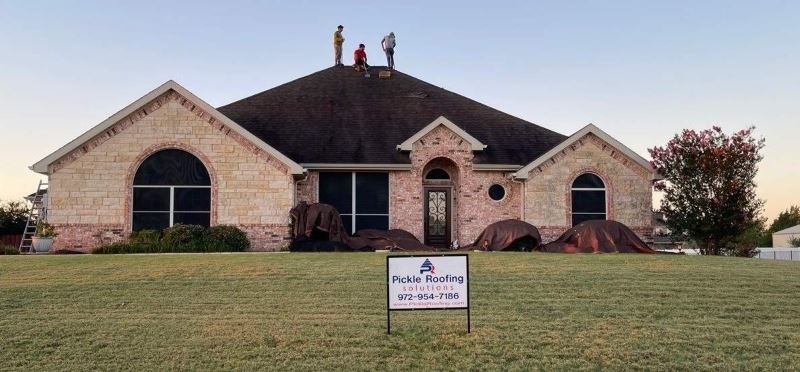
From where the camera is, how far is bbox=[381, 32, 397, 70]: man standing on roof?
32.3 meters

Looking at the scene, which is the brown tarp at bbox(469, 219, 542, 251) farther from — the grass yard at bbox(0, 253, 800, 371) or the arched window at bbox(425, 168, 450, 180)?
the grass yard at bbox(0, 253, 800, 371)

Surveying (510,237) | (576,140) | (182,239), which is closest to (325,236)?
(182,239)

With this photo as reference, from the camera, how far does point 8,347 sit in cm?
984

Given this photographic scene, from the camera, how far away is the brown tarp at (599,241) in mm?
22078

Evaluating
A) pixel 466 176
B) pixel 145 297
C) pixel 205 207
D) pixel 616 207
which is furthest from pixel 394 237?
pixel 145 297

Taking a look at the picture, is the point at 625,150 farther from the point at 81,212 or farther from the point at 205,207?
the point at 81,212

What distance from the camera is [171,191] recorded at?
75.8ft

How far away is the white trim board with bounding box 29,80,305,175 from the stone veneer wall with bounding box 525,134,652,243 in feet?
25.3

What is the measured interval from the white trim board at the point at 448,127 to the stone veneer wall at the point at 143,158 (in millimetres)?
4130

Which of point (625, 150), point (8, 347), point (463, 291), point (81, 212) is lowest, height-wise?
point (8, 347)

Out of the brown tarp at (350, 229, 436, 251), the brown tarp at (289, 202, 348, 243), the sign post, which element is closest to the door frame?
the brown tarp at (350, 229, 436, 251)

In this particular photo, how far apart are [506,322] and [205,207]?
47.5 feet

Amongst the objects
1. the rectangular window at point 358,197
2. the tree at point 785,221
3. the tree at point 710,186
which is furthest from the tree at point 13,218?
the tree at point 785,221

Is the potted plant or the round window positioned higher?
the round window
